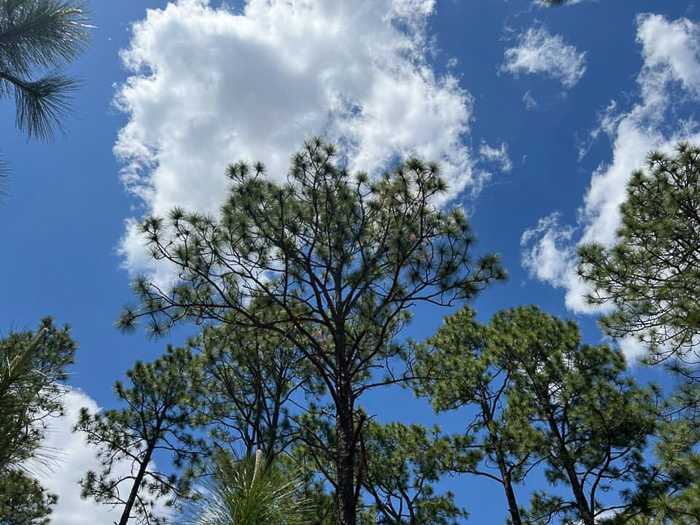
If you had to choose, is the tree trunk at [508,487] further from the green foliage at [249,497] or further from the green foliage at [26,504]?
the green foliage at [26,504]

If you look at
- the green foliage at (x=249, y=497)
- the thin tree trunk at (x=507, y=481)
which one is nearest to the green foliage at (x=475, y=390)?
the thin tree trunk at (x=507, y=481)

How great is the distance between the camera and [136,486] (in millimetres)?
11711

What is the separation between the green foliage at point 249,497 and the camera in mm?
2348

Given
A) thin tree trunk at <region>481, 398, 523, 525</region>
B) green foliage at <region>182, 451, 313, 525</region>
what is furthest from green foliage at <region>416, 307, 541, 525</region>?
green foliage at <region>182, 451, 313, 525</region>

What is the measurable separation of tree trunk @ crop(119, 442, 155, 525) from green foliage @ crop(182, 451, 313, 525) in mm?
10738

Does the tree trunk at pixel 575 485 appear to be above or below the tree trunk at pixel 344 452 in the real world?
above

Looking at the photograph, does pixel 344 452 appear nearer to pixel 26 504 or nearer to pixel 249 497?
pixel 249 497

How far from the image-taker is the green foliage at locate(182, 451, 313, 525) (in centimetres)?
235

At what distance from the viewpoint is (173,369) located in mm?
12805

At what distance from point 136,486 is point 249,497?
11.7 meters

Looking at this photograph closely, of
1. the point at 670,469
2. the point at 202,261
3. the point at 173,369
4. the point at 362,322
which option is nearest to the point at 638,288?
the point at 670,469

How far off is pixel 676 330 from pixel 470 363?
482cm

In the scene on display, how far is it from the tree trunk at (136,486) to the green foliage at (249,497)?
423 inches

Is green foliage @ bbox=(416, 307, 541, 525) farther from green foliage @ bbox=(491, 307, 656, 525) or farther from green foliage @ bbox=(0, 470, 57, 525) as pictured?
green foliage @ bbox=(0, 470, 57, 525)
